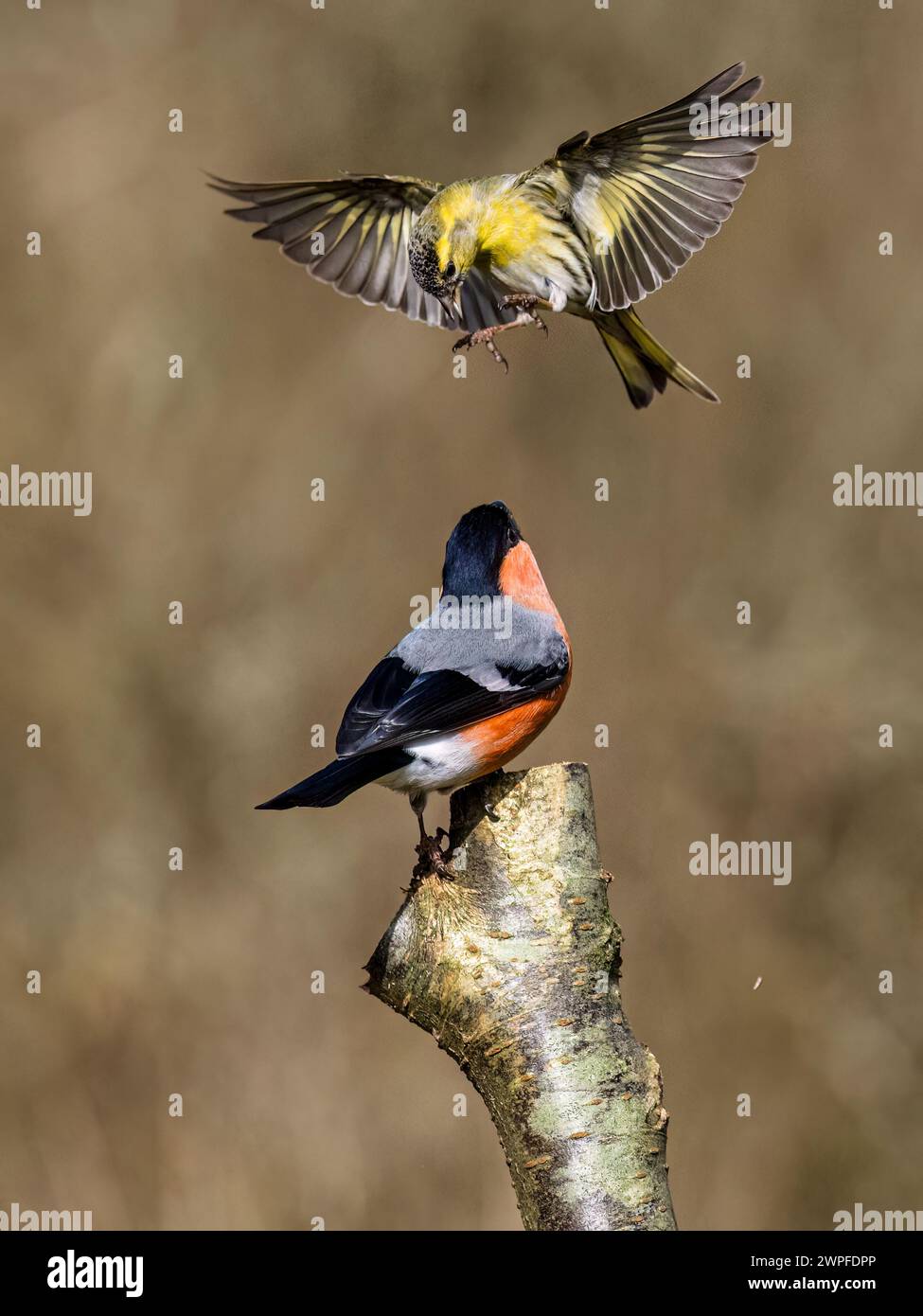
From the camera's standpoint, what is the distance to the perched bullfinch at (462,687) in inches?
137

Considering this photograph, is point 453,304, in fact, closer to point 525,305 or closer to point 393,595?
point 525,305

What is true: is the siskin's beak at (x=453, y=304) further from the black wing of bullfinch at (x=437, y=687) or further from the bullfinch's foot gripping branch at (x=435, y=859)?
the bullfinch's foot gripping branch at (x=435, y=859)

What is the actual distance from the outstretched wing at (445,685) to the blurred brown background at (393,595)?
2.79 metres

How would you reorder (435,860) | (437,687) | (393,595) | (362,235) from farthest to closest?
(393,595)
(362,235)
(437,687)
(435,860)

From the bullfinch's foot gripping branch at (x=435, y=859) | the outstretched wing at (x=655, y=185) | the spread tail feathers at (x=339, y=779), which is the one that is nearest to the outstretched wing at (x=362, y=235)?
the outstretched wing at (x=655, y=185)

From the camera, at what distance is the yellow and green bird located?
12.0 feet

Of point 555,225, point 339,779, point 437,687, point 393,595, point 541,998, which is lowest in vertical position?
point 541,998

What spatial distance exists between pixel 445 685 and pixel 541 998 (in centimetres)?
79

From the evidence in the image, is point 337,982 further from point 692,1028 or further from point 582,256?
point 582,256

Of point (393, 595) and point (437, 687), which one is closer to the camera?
point (437, 687)

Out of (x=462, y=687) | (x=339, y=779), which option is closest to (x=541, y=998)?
(x=339, y=779)

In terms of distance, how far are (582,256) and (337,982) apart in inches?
143

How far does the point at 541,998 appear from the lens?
10.8 feet

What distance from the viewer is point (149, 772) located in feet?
21.6
